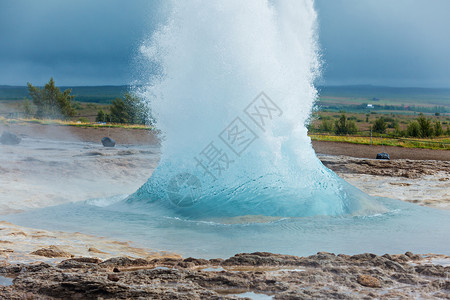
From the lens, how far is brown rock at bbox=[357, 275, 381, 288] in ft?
14.0

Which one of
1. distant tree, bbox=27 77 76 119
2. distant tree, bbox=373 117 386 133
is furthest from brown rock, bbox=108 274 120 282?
distant tree, bbox=27 77 76 119

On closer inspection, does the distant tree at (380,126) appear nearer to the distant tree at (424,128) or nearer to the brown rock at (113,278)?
the distant tree at (424,128)

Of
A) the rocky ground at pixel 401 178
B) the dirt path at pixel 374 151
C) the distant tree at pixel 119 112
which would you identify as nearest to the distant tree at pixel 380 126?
the distant tree at pixel 119 112

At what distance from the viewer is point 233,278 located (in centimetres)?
436

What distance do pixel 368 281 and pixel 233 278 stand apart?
3.60ft

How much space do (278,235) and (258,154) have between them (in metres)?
1.93

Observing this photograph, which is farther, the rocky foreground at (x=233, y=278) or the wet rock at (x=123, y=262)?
the wet rock at (x=123, y=262)

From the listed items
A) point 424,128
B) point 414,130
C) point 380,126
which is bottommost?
point 414,130

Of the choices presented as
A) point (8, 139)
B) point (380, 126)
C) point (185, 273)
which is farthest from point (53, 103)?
point (185, 273)

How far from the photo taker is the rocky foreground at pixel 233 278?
13.1 ft

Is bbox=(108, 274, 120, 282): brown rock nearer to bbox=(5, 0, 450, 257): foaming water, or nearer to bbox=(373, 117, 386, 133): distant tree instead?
bbox=(5, 0, 450, 257): foaming water

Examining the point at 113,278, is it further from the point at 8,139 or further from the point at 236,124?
the point at 8,139

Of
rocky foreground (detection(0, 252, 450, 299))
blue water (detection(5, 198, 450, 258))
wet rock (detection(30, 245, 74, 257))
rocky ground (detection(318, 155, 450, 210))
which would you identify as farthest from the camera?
rocky ground (detection(318, 155, 450, 210))

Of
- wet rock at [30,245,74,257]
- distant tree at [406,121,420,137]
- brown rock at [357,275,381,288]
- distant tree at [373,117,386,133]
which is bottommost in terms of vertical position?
wet rock at [30,245,74,257]
